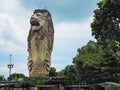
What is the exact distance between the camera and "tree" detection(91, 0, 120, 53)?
43.0 meters

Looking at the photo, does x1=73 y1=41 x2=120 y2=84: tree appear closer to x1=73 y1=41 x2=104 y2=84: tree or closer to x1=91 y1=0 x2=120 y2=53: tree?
x1=73 y1=41 x2=104 y2=84: tree

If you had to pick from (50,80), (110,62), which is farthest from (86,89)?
(110,62)

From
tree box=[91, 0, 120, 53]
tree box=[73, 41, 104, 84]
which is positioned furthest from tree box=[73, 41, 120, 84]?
tree box=[91, 0, 120, 53]

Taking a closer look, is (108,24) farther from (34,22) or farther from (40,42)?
(34,22)

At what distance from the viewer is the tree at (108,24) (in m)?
43.0

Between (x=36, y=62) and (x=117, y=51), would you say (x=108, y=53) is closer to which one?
(x=117, y=51)

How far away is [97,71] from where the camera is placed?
42.6 m

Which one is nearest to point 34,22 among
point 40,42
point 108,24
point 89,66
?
point 40,42

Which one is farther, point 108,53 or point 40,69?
point 108,53

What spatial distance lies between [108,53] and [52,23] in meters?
8.54

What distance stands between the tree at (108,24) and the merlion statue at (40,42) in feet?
28.2

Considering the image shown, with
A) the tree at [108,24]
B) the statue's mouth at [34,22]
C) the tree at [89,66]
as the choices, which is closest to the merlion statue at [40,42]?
the statue's mouth at [34,22]

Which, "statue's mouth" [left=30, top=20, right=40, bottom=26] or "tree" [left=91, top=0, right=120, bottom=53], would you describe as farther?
"tree" [left=91, top=0, right=120, bottom=53]

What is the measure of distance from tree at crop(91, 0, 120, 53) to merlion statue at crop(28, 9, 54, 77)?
28.2 ft
